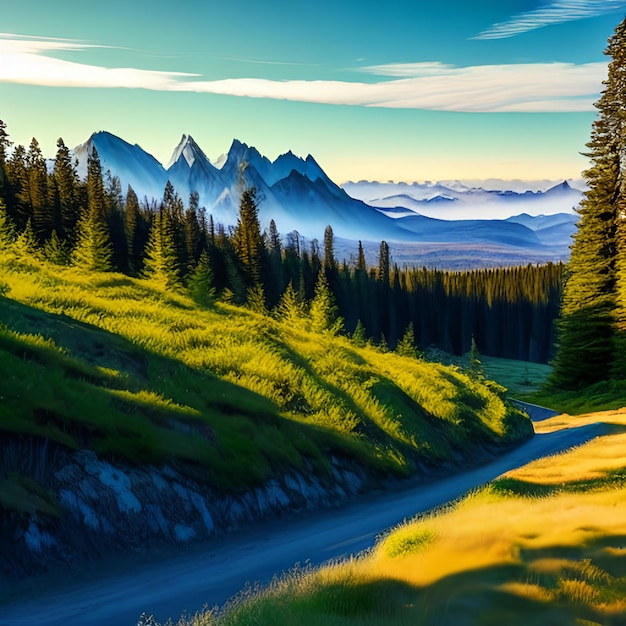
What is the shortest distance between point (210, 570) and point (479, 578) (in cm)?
518

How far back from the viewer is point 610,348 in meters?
55.9

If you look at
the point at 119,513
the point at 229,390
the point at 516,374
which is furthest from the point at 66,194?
the point at 516,374

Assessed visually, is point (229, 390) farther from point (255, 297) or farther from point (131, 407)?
point (255, 297)

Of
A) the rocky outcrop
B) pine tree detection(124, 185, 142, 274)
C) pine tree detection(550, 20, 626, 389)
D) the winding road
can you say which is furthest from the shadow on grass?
pine tree detection(124, 185, 142, 274)

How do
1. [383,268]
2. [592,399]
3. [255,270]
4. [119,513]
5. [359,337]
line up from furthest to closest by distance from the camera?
[383,268] → [255,270] → [359,337] → [592,399] → [119,513]

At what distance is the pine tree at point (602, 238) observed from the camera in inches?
2174

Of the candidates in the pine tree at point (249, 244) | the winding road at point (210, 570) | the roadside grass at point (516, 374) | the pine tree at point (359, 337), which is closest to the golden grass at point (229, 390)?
the winding road at point (210, 570)

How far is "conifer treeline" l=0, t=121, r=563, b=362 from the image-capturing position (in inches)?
2470

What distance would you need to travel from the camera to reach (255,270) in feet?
279

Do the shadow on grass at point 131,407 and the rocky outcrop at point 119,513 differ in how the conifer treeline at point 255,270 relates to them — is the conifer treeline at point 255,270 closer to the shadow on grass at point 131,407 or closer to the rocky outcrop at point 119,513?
the shadow on grass at point 131,407

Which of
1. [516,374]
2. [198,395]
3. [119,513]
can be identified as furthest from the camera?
[516,374]

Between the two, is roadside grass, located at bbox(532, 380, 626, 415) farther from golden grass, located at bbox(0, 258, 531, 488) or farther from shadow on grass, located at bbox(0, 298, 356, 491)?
shadow on grass, located at bbox(0, 298, 356, 491)

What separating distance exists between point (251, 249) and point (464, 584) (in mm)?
78600

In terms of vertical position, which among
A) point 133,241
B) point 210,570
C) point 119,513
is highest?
point 133,241
